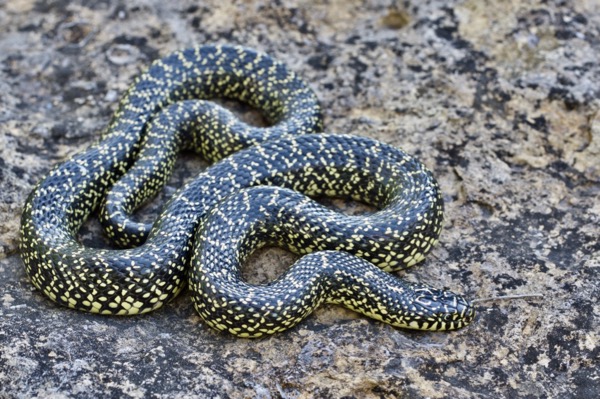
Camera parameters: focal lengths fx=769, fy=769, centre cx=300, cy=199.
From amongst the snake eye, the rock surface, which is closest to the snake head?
the snake eye

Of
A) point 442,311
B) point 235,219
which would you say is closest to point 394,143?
point 235,219

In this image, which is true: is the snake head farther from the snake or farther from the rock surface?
the rock surface

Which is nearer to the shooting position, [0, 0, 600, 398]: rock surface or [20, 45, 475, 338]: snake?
[0, 0, 600, 398]: rock surface

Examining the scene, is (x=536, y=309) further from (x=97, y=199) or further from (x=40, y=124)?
(x=40, y=124)

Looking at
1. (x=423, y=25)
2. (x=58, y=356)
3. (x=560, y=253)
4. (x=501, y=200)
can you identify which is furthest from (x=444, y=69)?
(x=58, y=356)

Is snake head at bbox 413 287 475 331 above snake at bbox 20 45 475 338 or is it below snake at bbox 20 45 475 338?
below

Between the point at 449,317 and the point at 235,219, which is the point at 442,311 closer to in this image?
the point at 449,317

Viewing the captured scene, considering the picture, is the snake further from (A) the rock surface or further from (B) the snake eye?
(A) the rock surface

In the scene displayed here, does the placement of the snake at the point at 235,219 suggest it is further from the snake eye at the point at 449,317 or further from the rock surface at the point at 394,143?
the rock surface at the point at 394,143
